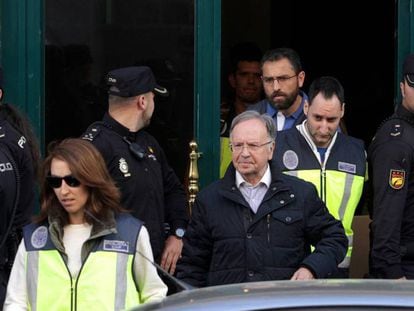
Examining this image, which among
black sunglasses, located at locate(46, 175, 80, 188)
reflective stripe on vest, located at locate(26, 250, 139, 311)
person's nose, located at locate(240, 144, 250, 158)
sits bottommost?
reflective stripe on vest, located at locate(26, 250, 139, 311)

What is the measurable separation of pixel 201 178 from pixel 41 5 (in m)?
1.59

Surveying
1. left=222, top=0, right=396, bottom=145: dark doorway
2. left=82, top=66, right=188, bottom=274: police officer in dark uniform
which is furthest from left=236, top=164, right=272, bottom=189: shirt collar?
left=222, top=0, right=396, bottom=145: dark doorway

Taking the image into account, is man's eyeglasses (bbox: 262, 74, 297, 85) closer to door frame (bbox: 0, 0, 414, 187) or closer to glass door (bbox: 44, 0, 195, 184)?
door frame (bbox: 0, 0, 414, 187)

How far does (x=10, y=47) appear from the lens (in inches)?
324

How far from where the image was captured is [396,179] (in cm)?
746

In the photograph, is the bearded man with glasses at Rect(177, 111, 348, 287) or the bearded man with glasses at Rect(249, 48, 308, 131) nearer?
the bearded man with glasses at Rect(177, 111, 348, 287)

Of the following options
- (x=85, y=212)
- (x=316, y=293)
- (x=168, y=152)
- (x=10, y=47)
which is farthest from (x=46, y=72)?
(x=316, y=293)

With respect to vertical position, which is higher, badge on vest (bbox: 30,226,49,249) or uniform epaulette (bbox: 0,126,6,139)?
uniform epaulette (bbox: 0,126,6,139)

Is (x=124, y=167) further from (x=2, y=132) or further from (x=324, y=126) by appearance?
(x=324, y=126)

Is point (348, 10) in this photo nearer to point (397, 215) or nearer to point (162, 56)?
point (162, 56)

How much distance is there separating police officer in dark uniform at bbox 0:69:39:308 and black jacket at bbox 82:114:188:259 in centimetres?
37

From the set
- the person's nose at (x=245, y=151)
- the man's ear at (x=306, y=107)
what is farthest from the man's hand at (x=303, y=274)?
the man's ear at (x=306, y=107)

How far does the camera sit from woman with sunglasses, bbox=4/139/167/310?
590 cm

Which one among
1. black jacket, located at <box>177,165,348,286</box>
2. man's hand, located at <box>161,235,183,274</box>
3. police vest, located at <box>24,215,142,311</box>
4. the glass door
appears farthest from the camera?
the glass door
